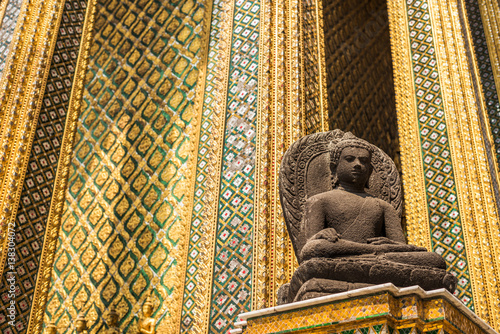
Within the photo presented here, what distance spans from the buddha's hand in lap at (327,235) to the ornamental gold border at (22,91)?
3696 mm

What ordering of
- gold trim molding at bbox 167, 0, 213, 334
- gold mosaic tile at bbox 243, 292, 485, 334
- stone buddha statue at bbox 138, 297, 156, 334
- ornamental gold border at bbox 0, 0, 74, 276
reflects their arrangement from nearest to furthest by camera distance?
gold mosaic tile at bbox 243, 292, 485, 334 < gold trim molding at bbox 167, 0, 213, 334 < stone buddha statue at bbox 138, 297, 156, 334 < ornamental gold border at bbox 0, 0, 74, 276

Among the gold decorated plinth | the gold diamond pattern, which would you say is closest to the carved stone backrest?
the gold decorated plinth

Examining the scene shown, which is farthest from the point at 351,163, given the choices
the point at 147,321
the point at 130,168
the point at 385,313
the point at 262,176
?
the point at 130,168

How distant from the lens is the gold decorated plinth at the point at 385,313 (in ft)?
9.74

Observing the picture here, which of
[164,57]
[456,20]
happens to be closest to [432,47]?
[456,20]

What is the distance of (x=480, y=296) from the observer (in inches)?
223

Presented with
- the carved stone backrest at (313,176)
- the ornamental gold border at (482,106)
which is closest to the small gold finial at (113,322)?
the carved stone backrest at (313,176)

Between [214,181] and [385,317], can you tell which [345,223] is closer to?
[385,317]

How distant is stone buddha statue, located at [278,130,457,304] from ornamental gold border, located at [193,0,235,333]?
6.09 ft

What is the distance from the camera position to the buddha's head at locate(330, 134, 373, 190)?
3.96 metres

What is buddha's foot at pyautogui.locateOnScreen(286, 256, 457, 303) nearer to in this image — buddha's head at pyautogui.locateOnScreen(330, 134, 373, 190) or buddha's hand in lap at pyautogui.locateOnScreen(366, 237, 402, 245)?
buddha's hand in lap at pyautogui.locateOnScreen(366, 237, 402, 245)

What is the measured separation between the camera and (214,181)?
611cm

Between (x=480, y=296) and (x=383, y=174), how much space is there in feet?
7.02

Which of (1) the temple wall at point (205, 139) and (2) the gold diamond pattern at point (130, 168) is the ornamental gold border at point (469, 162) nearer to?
(1) the temple wall at point (205, 139)
